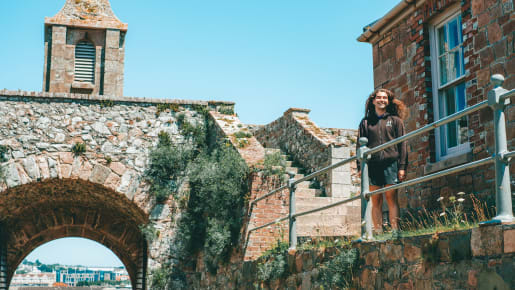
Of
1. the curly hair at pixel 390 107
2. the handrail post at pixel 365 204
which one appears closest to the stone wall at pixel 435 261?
the handrail post at pixel 365 204

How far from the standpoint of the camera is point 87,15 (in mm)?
21297

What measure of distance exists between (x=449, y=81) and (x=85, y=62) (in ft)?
50.4

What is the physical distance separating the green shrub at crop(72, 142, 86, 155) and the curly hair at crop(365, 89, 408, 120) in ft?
23.4

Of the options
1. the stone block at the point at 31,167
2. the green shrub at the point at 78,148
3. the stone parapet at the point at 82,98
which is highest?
the stone parapet at the point at 82,98

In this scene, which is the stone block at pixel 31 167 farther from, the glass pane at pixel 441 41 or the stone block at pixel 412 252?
the stone block at pixel 412 252

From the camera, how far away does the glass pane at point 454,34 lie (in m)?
8.25

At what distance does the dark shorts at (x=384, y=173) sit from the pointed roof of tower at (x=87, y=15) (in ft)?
53.0

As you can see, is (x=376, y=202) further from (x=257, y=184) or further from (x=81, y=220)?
(x=81, y=220)

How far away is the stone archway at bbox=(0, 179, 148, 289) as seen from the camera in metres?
12.8

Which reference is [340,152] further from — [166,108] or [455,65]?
[455,65]

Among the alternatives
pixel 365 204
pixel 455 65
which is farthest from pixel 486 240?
pixel 455 65

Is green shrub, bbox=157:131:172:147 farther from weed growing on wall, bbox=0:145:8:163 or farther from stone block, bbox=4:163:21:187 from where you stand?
weed growing on wall, bbox=0:145:8:163

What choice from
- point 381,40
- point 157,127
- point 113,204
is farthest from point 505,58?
point 113,204

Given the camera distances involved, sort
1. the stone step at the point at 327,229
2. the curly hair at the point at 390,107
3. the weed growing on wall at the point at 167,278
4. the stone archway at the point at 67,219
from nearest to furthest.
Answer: the curly hair at the point at 390,107
the stone step at the point at 327,229
the weed growing on wall at the point at 167,278
the stone archway at the point at 67,219
